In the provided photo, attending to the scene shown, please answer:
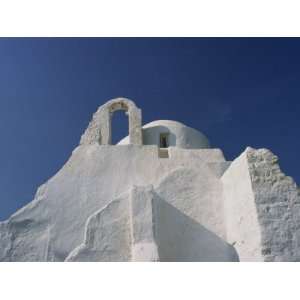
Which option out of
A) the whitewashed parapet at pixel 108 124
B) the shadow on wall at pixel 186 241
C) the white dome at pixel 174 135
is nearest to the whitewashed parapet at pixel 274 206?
the shadow on wall at pixel 186 241

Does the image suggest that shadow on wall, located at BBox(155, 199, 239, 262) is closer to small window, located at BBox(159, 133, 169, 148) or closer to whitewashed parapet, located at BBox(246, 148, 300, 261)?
whitewashed parapet, located at BBox(246, 148, 300, 261)

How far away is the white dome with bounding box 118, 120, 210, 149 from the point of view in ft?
49.5

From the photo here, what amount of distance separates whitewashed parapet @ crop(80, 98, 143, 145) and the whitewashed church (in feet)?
0.12

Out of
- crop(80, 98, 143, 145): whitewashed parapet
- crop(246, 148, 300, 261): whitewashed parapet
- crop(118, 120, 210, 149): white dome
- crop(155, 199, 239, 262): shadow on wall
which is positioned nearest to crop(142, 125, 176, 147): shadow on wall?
crop(118, 120, 210, 149): white dome

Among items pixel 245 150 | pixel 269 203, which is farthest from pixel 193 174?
pixel 269 203

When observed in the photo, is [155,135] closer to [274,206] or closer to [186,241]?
[186,241]

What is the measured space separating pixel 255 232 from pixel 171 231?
1.93 meters

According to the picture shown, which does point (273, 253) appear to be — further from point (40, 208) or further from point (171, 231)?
point (40, 208)

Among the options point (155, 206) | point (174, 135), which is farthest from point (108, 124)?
point (155, 206)

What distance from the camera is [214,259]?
9531 mm

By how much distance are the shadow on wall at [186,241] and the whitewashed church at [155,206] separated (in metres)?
0.02

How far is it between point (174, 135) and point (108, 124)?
2563 mm

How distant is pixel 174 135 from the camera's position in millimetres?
15266

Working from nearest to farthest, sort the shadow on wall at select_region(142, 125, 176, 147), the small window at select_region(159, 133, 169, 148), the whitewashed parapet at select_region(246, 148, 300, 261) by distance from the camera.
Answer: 1. the whitewashed parapet at select_region(246, 148, 300, 261)
2. the shadow on wall at select_region(142, 125, 176, 147)
3. the small window at select_region(159, 133, 169, 148)
